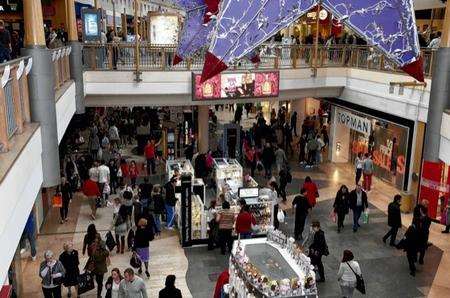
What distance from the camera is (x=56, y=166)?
7855 mm

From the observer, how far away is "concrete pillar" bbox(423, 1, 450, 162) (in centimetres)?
1144

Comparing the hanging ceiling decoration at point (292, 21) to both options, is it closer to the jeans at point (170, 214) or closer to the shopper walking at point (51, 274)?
the shopper walking at point (51, 274)

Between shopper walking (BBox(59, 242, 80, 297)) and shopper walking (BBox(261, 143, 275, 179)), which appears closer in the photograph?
shopper walking (BBox(59, 242, 80, 297))

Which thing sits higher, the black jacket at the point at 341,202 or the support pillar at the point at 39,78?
the support pillar at the point at 39,78

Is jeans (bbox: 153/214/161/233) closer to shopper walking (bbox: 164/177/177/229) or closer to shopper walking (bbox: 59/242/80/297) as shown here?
shopper walking (bbox: 164/177/177/229)

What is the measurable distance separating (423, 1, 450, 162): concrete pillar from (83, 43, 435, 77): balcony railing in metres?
2.73

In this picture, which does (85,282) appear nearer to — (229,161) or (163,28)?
(229,161)

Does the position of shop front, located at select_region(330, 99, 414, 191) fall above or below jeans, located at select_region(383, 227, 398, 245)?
above

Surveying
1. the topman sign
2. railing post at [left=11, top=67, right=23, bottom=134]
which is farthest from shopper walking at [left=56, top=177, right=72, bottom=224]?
the topman sign

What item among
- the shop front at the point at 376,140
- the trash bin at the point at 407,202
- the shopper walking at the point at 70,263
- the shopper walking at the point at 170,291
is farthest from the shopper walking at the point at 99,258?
the shop front at the point at 376,140

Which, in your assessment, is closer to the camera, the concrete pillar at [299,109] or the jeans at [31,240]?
the jeans at [31,240]

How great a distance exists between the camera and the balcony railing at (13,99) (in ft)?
17.9

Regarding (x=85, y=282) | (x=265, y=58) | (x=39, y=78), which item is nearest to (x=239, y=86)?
(x=265, y=58)

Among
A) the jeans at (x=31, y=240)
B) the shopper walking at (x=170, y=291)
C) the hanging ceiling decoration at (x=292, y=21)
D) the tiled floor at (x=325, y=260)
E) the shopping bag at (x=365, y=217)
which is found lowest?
the tiled floor at (x=325, y=260)
